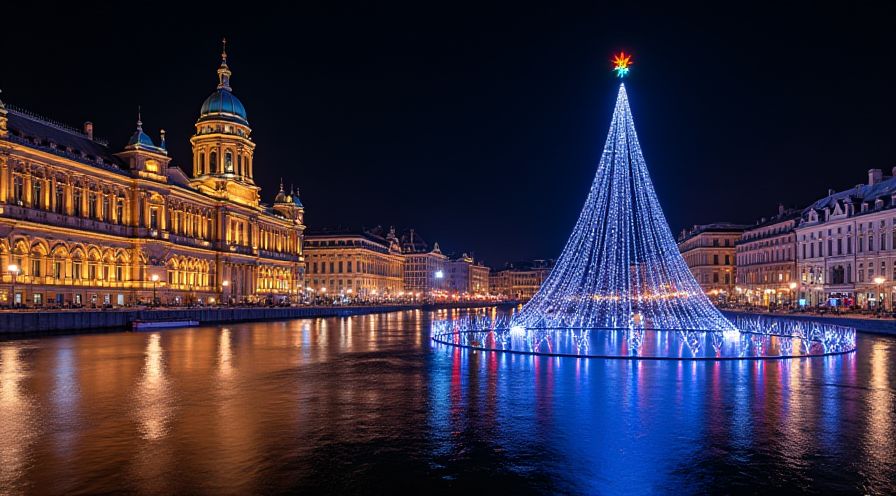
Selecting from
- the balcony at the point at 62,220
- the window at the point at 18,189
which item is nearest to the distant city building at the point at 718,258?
the balcony at the point at 62,220

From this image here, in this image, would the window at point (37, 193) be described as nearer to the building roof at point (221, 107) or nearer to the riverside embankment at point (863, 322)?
the building roof at point (221, 107)

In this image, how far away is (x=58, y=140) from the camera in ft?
269

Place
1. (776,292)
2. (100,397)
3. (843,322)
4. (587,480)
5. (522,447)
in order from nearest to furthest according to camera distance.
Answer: (587,480), (522,447), (100,397), (843,322), (776,292)

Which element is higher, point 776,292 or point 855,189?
point 855,189

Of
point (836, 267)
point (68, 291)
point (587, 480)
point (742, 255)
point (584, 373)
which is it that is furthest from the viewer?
point (742, 255)

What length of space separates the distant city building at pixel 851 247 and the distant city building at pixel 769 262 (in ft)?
20.0

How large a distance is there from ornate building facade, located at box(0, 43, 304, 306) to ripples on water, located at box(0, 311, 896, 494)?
44564mm

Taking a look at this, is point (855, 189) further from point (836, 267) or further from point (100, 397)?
point (100, 397)

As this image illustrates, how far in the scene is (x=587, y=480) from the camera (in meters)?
13.8

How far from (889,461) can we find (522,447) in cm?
836

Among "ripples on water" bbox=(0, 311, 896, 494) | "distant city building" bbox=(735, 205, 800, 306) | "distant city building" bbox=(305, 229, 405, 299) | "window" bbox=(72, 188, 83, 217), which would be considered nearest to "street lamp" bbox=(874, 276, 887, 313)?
"distant city building" bbox=(735, 205, 800, 306)

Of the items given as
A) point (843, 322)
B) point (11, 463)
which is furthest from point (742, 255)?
point (11, 463)

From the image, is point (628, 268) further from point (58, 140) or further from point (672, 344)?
point (58, 140)

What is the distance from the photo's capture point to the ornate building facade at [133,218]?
71.2 metres
